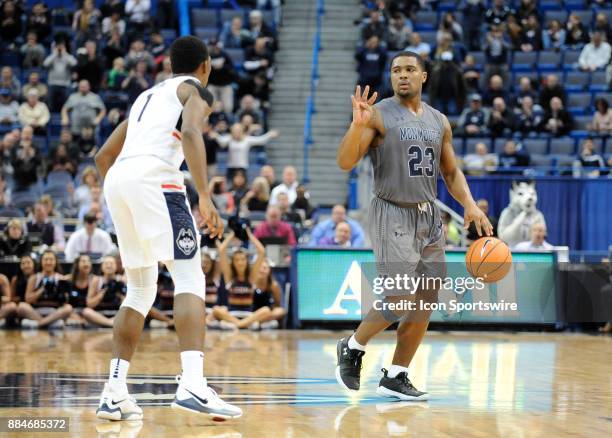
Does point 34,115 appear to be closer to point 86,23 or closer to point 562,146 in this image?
point 86,23

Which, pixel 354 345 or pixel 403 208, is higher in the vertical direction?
pixel 403 208

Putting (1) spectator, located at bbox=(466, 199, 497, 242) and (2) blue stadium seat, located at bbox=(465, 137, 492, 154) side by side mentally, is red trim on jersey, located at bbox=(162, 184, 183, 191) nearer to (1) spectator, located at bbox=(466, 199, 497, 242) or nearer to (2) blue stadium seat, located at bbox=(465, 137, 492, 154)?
(1) spectator, located at bbox=(466, 199, 497, 242)

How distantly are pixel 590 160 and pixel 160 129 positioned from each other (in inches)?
534

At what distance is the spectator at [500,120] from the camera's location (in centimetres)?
2027

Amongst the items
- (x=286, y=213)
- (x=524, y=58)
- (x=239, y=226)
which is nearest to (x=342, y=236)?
(x=239, y=226)

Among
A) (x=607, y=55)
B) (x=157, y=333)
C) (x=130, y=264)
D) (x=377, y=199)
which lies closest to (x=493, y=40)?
(x=607, y=55)

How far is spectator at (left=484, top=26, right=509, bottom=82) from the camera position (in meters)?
21.7

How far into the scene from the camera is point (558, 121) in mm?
20594

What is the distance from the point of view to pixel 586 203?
17859 mm

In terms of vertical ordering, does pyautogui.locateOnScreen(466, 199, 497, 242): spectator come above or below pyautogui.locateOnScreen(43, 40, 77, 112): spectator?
below

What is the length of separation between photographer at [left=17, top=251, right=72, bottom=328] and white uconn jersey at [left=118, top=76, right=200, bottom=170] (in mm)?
8622

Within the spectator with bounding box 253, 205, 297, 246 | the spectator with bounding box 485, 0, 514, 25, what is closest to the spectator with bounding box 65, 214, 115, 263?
the spectator with bounding box 253, 205, 297, 246

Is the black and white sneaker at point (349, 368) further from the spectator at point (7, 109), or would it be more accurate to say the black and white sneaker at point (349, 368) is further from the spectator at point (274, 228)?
the spectator at point (7, 109)

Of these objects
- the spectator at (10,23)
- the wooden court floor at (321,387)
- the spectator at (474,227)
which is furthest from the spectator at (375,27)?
the wooden court floor at (321,387)
